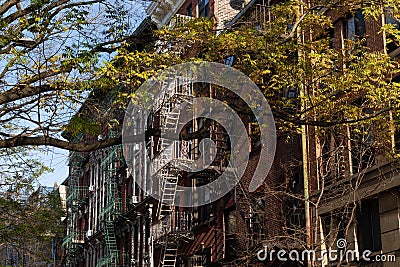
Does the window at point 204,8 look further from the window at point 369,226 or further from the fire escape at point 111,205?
the window at point 369,226

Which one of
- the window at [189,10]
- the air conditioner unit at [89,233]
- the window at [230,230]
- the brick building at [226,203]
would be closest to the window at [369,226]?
the brick building at [226,203]

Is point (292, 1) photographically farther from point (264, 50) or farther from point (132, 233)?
point (132, 233)

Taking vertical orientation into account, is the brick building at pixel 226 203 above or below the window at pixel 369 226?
above

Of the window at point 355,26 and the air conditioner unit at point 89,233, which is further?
the air conditioner unit at point 89,233

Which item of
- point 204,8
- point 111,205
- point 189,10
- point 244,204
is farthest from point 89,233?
point 244,204

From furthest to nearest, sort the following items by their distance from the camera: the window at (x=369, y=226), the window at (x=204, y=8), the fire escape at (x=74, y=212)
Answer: the fire escape at (x=74, y=212) < the window at (x=204, y=8) < the window at (x=369, y=226)

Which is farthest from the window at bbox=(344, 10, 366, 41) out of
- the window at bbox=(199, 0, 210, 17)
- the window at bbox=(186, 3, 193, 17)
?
the window at bbox=(186, 3, 193, 17)

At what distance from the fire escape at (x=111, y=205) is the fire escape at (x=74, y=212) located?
8.45m

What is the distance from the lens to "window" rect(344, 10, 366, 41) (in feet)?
78.0

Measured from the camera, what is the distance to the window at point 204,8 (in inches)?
1534

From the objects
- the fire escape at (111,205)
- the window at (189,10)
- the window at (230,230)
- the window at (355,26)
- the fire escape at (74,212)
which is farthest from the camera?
the fire escape at (74,212)

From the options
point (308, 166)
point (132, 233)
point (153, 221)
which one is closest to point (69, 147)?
point (308, 166)

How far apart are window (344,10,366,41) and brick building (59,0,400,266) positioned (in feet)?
0.12

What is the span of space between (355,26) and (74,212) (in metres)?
43.3
